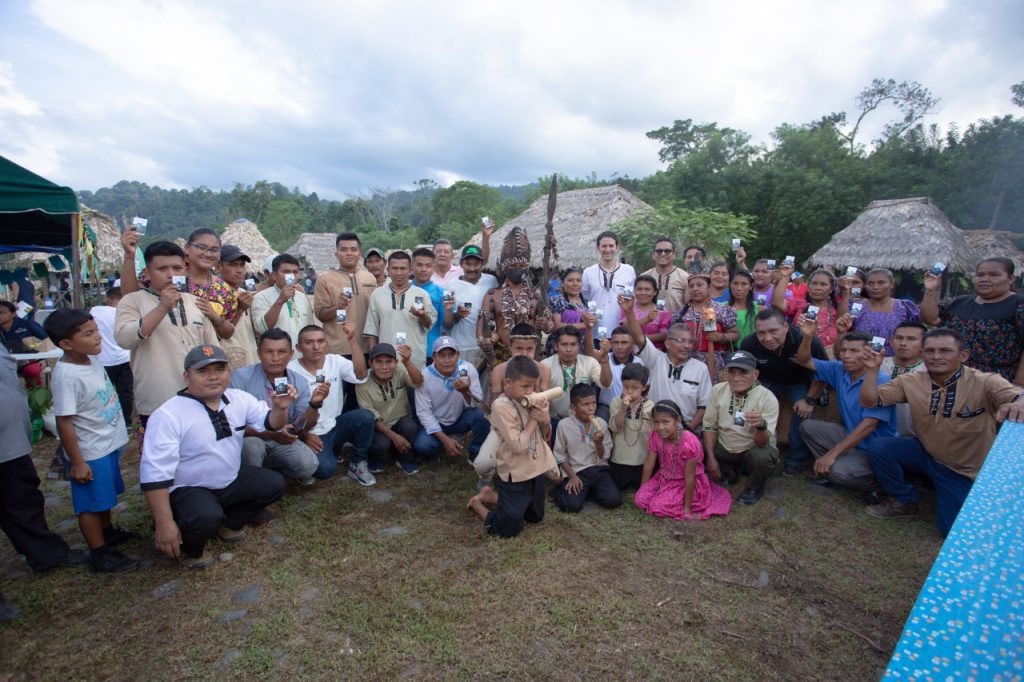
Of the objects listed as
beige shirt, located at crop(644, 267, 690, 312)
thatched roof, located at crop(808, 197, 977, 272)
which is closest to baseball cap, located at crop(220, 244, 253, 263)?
beige shirt, located at crop(644, 267, 690, 312)

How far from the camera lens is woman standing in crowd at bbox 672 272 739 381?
5160mm

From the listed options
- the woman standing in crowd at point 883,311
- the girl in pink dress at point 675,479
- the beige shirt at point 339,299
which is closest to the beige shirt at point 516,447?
the girl in pink dress at point 675,479

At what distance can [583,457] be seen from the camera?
4480mm

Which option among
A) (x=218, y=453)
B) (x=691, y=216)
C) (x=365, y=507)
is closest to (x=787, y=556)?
(x=365, y=507)

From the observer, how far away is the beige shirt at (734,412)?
14.8ft

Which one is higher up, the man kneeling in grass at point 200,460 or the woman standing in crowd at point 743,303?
the woman standing in crowd at point 743,303

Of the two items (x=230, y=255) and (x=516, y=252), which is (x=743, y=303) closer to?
(x=516, y=252)

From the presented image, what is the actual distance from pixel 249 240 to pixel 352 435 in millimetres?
24222

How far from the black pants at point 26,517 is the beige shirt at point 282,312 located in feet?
6.83

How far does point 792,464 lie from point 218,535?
5.03 metres

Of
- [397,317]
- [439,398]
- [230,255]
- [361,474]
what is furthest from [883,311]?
[230,255]

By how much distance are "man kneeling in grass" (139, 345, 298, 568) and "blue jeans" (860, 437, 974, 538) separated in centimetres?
467

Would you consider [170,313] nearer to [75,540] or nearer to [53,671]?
[75,540]

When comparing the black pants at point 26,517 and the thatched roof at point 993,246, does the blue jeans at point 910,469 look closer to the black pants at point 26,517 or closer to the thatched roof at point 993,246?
the black pants at point 26,517
